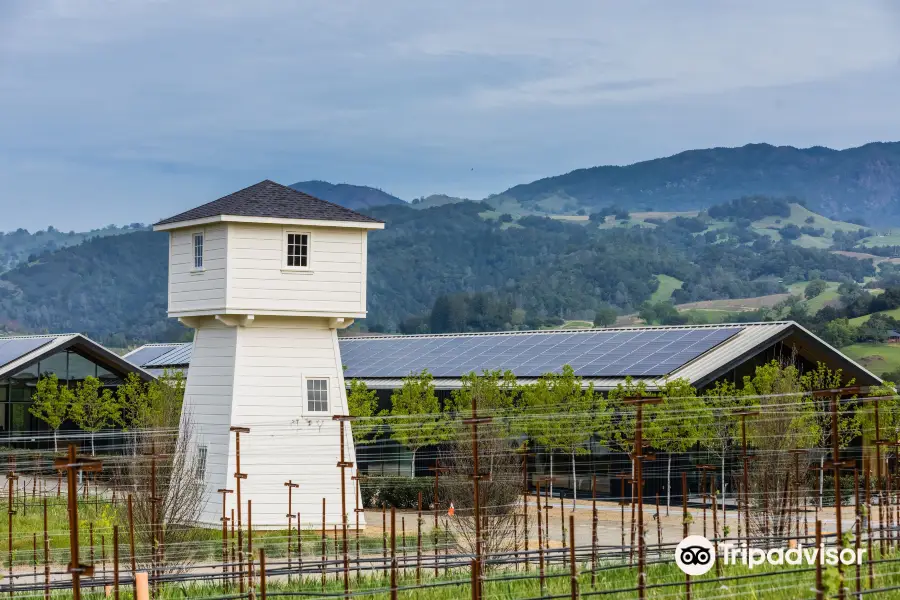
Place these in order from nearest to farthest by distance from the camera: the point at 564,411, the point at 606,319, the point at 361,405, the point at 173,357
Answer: the point at 564,411, the point at 361,405, the point at 173,357, the point at 606,319

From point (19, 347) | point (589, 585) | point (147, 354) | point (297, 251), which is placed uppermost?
point (297, 251)

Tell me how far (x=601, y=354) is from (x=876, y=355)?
190ft

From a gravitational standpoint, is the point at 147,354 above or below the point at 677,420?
above

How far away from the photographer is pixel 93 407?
2194 inches

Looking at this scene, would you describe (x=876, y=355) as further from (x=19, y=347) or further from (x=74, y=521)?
(x=74, y=521)

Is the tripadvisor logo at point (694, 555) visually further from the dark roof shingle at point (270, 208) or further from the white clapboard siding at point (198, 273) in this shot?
the white clapboard siding at point (198, 273)

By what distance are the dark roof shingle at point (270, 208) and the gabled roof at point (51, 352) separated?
2186 centimetres

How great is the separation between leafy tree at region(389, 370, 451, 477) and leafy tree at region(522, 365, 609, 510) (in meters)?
2.89

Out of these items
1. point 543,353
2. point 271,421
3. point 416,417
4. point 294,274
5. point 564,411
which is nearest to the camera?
point 271,421

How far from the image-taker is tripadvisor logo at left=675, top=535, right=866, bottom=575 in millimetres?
19812

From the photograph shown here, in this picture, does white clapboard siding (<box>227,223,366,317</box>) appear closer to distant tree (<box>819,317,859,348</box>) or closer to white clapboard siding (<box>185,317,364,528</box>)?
white clapboard siding (<box>185,317,364,528</box>)

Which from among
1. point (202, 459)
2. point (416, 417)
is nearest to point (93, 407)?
point (416, 417)

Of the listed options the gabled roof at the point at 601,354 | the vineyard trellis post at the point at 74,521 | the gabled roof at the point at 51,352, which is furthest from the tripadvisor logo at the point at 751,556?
the gabled roof at the point at 51,352

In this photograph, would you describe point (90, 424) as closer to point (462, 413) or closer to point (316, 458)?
point (462, 413)
